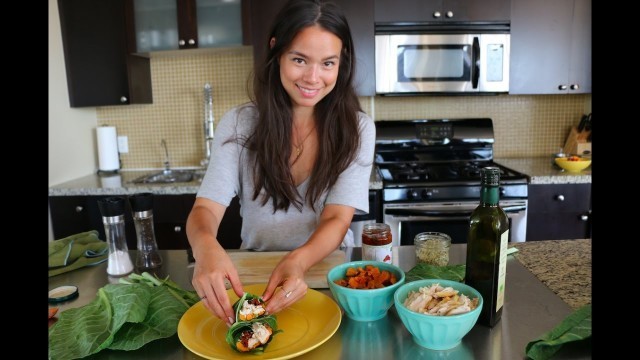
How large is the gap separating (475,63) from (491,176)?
6.71 ft

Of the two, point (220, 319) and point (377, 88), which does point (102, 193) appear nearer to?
point (377, 88)

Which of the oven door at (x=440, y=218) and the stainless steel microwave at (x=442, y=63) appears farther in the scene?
the stainless steel microwave at (x=442, y=63)

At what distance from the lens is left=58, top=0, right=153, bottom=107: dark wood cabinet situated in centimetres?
264

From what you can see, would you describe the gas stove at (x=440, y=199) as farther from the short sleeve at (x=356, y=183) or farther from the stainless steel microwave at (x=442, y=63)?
the short sleeve at (x=356, y=183)

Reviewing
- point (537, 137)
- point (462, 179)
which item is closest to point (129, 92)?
point (462, 179)

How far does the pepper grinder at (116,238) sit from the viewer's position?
1128 millimetres

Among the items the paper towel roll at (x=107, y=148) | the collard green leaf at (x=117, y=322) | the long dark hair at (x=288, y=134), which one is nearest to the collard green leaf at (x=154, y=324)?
the collard green leaf at (x=117, y=322)

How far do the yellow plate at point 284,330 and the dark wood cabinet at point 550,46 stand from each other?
2220 mm

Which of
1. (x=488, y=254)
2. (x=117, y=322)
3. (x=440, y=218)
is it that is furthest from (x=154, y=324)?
(x=440, y=218)

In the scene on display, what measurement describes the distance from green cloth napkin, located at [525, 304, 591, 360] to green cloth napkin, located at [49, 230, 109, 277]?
3.46 feet

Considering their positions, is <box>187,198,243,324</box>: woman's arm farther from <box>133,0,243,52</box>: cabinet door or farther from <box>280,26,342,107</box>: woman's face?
<box>133,0,243,52</box>: cabinet door
